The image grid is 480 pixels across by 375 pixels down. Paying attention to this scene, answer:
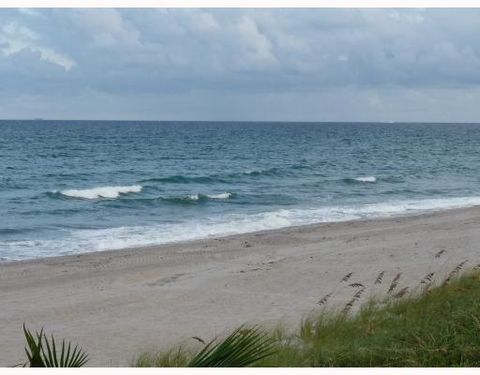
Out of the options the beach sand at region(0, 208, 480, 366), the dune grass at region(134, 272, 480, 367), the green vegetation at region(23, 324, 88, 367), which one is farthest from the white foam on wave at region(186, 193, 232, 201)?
the green vegetation at region(23, 324, 88, 367)

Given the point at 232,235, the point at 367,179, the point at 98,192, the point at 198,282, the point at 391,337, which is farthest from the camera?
the point at 367,179

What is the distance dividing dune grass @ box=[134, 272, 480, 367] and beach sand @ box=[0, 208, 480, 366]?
135 centimetres

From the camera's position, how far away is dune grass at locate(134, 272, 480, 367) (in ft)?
18.2

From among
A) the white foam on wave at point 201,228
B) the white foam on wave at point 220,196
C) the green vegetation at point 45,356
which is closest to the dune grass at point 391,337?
the green vegetation at point 45,356

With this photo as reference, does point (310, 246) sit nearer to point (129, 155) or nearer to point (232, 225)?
point (232, 225)

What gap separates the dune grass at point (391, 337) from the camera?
5.56m

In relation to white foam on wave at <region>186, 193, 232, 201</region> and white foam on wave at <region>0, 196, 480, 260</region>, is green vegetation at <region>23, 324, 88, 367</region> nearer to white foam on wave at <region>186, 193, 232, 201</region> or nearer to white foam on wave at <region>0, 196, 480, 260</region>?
white foam on wave at <region>0, 196, 480, 260</region>

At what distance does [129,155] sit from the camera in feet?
189

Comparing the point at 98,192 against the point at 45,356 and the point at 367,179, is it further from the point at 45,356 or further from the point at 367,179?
the point at 45,356

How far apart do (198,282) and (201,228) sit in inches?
325

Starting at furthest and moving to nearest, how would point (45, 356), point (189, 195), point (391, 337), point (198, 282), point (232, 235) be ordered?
point (189, 195) → point (232, 235) → point (198, 282) → point (391, 337) → point (45, 356)

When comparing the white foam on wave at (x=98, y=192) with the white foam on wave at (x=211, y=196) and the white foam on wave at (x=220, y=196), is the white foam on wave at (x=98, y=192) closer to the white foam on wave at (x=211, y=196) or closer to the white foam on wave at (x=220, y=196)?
the white foam on wave at (x=211, y=196)

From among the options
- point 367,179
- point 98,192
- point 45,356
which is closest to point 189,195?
point 98,192

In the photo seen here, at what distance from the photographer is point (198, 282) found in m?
12.4
